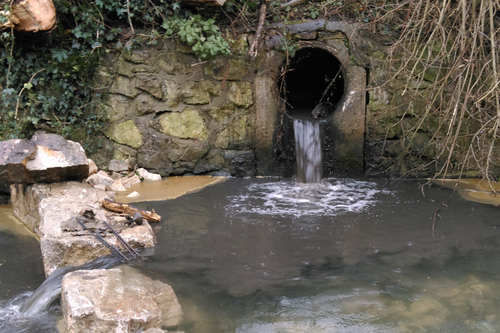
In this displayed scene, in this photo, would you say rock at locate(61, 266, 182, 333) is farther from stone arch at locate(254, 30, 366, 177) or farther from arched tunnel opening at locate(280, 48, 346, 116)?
arched tunnel opening at locate(280, 48, 346, 116)

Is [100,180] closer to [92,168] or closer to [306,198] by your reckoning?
[92,168]

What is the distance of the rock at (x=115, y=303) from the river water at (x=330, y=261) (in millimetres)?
136

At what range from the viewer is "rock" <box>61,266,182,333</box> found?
2484 millimetres

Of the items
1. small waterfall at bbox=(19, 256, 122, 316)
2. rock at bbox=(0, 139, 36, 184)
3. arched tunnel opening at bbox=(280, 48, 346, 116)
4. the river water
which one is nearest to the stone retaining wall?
the river water

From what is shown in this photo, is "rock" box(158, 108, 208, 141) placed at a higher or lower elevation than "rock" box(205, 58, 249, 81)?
lower

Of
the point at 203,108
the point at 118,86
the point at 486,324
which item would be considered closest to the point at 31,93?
the point at 118,86

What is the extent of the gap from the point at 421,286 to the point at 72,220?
116 inches

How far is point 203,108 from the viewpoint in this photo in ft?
19.7

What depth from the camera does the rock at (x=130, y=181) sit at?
563cm

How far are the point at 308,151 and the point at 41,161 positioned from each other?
3.36 metres

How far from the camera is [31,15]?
4809 millimetres

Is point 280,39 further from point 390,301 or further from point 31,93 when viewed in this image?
point 390,301

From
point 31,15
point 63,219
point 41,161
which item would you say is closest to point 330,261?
point 63,219

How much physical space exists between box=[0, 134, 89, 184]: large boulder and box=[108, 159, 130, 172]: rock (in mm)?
1219
